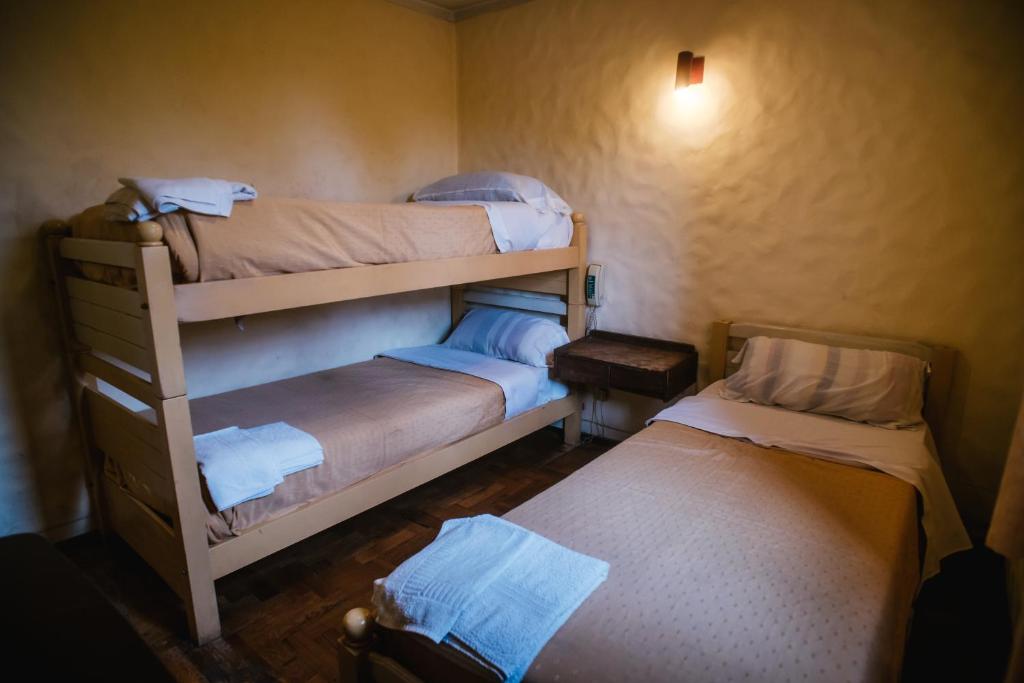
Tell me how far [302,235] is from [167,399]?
677 millimetres

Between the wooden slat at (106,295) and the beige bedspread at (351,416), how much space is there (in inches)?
23.3

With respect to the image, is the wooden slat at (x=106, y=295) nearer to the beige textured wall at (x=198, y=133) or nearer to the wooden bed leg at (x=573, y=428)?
the beige textured wall at (x=198, y=133)

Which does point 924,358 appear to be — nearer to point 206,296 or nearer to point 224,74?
point 206,296

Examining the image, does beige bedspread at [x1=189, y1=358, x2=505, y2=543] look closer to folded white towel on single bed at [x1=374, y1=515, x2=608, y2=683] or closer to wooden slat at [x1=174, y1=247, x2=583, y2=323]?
wooden slat at [x1=174, y1=247, x2=583, y2=323]

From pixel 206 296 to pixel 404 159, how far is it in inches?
81.2

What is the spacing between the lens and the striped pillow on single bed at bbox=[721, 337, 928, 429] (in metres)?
2.13

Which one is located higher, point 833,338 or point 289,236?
point 289,236

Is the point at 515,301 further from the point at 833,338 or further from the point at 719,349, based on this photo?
the point at 833,338

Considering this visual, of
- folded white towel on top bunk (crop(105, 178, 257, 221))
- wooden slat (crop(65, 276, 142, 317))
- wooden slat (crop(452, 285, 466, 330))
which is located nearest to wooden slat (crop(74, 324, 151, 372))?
wooden slat (crop(65, 276, 142, 317))

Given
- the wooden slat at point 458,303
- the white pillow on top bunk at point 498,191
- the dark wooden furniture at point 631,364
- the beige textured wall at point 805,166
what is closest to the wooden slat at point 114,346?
the white pillow on top bunk at point 498,191

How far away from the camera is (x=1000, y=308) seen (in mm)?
2133

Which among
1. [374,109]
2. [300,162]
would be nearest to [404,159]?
[374,109]

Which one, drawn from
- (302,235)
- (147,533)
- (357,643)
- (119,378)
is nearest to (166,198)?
(302,235)

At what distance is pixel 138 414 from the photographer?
6.28ft
